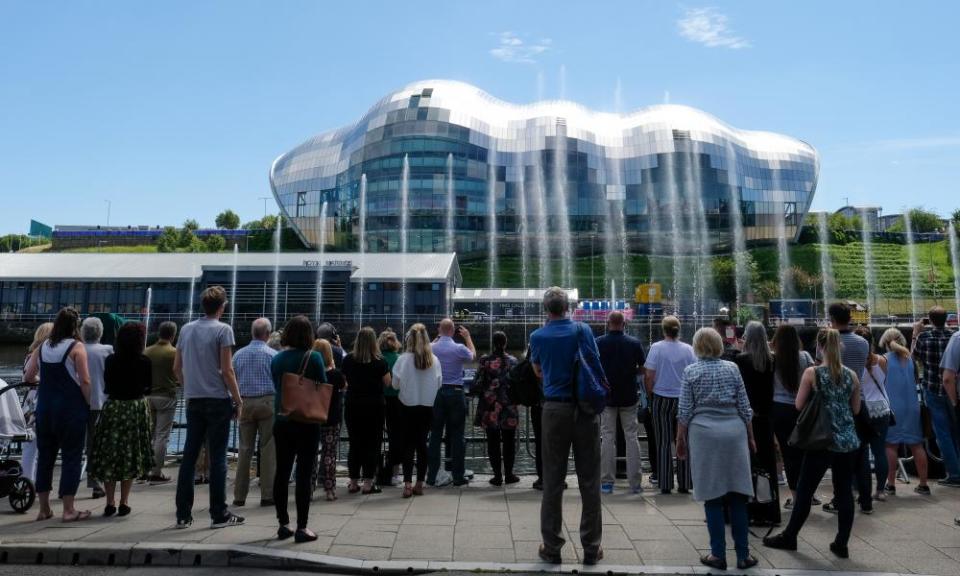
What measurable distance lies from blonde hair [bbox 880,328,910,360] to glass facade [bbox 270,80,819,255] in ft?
255

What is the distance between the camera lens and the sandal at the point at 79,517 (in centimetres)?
680

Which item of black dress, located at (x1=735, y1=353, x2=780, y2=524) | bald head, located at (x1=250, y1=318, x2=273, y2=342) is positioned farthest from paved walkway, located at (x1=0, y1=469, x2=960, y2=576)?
bald head, located at (x1=250, y1=318, x2=273, y2=342)

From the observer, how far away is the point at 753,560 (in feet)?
18.0

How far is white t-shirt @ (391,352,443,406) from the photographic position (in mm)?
8352

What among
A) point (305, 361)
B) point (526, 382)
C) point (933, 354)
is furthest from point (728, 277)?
point (305, 361)

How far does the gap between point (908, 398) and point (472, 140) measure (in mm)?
80354

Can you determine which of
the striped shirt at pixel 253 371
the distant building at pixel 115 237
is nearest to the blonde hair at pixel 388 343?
the striped shirt at pixel 253 371

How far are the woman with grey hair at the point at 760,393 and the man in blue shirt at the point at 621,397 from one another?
1.59 meters

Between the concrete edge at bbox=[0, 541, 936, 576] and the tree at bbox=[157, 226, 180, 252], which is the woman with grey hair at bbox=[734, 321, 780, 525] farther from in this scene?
the tree at bbox=[157, 226, 180, 252]

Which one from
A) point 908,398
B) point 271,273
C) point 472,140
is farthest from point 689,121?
point 908,398

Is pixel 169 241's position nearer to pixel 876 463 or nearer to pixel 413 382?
pixel 413 382

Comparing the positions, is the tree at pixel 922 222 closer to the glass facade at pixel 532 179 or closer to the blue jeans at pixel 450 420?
the glass facade at pixel 532 179

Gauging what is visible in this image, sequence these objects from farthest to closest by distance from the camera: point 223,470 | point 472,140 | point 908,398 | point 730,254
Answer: point 730,254
point 472,140
point 908,398
point 223,470

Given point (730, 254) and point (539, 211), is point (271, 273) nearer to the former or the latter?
point (539, 211)
